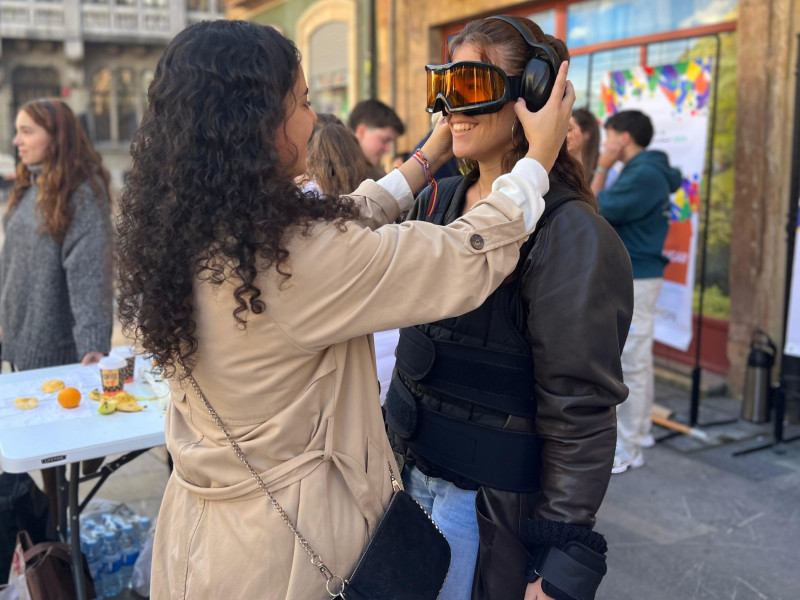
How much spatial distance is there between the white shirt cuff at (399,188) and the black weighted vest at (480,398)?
28 centimetres

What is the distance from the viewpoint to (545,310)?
147 centimetres

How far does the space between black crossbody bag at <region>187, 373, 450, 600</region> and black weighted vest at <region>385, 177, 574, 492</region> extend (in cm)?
18

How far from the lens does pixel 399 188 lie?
67.6 inches

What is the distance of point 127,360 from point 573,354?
6.64ft

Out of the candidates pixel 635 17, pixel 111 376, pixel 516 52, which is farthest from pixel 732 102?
pixel 111 376

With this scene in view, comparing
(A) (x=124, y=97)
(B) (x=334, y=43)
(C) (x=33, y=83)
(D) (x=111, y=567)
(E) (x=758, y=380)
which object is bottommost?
(D) (x=111, y=567)

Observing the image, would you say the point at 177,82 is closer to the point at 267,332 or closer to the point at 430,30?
the point at 267,332

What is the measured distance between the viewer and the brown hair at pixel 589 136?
4.33m

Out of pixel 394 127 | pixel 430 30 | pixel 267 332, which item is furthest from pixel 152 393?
pixel 430 30

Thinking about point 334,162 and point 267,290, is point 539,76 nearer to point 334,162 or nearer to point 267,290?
point 267,290

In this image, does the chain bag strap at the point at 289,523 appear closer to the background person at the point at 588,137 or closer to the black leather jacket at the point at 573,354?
the black leather jacket at the point at 573,354

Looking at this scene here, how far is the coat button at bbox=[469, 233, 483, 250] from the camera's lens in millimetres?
1319

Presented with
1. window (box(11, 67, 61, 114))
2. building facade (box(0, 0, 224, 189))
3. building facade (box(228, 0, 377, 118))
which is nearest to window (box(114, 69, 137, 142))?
building facade (box(0, 0, 224, 189))

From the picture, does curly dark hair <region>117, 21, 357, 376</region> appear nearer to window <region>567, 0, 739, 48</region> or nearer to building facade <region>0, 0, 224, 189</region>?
window <region>567, 0, 739, 48</region>
